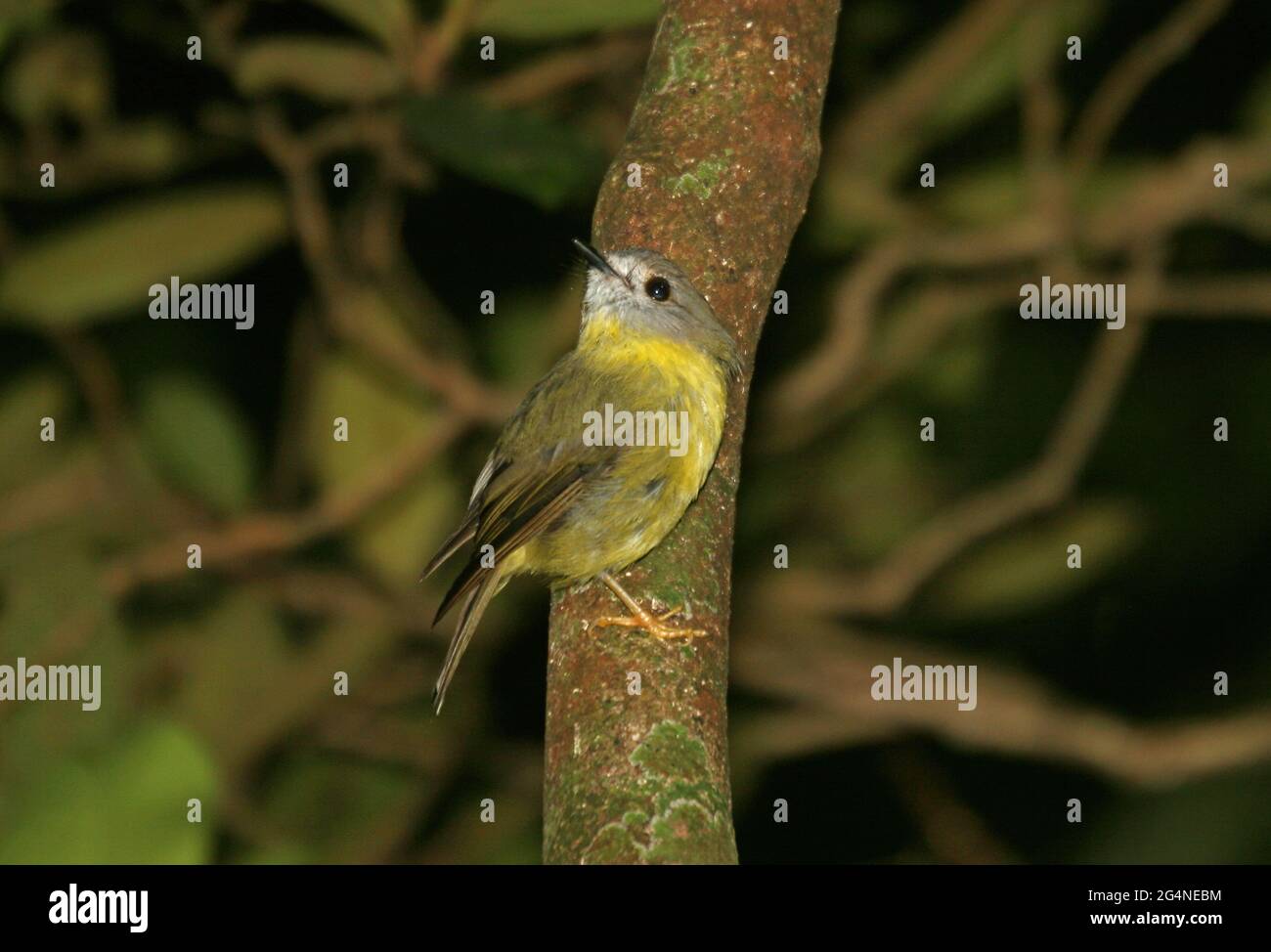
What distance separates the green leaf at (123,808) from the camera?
3.14 m

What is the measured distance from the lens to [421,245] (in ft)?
20.5

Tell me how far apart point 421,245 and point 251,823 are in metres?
2.26

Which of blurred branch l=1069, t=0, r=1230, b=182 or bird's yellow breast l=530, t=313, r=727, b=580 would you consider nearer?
bird's yellow breast l=530, t=313, r=727, b=580

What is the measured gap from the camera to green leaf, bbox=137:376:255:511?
579cm

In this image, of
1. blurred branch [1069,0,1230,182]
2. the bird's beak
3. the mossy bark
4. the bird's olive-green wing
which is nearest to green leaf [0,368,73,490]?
the bird's olive-green wing

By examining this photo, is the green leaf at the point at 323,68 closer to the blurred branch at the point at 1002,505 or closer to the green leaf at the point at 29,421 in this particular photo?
the green leaf at the point at 29,421

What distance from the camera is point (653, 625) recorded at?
3.01 meters

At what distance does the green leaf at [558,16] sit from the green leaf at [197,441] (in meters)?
1.85

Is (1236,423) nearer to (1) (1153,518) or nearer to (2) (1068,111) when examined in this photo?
(1) (1153,518)

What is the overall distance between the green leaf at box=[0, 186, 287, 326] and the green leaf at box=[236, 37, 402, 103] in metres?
0.59

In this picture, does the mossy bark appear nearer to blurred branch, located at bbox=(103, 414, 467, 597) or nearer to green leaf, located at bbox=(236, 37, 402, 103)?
green leaf, located at bbox=(236, 37, 402, 103)

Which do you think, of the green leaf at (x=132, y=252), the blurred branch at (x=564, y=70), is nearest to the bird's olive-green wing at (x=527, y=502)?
the green leaf at (x=132, y=252)

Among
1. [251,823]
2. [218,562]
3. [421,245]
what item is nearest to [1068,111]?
[421,245]

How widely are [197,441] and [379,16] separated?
1.85 metres
